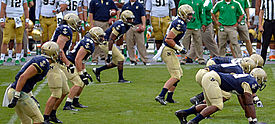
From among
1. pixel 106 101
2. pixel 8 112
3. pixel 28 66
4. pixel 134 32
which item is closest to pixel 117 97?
pixel 106 101

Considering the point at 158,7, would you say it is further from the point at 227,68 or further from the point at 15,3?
the point at 227,68

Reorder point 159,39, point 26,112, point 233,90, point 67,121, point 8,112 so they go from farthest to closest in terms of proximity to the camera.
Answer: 1. point 159,39
2. point 8,112
3. point 67,121
4. point 233,90
5. point 26,112

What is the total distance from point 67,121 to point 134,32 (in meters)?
6.75

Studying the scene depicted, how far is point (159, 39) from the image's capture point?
15.2 meters

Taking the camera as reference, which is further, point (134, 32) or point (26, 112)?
point (134, 32)

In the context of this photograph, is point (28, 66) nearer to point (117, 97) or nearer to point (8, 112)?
point (8, 112)

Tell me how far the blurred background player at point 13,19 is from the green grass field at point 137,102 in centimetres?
85

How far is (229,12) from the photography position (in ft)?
45.5

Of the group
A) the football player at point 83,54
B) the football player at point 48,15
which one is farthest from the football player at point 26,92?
the football player at point 48,15

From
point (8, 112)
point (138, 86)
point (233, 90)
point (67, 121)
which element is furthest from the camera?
point (138, 86)

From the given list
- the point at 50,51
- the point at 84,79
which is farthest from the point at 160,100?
the point at 50,51

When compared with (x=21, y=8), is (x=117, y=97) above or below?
below

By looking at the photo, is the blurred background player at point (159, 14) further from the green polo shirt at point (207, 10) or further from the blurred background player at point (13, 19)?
the blurred background player at point (13, 19)

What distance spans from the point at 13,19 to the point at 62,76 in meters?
6.47
